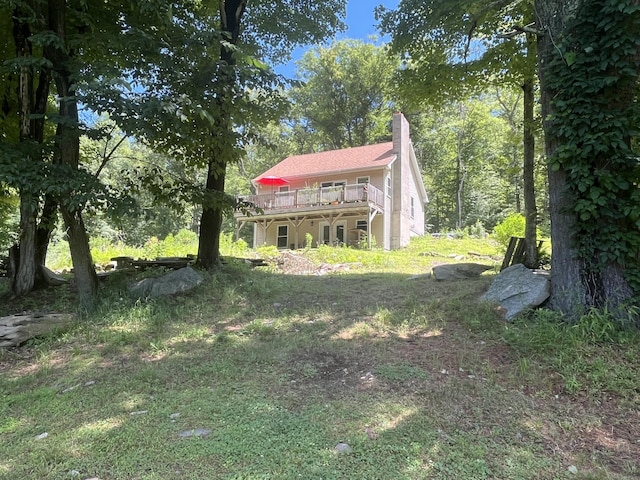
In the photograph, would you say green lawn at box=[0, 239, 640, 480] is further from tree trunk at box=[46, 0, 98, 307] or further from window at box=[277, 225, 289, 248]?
window at box=[277, 225, 289, 248]

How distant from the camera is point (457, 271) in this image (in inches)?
325

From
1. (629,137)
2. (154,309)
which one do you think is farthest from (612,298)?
(154,309)

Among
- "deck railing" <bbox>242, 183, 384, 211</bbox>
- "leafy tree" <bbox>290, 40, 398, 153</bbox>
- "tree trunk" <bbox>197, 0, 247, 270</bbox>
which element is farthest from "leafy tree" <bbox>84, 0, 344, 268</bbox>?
"leafy tree" <bbox>290, 40, 398, 153</bbox>

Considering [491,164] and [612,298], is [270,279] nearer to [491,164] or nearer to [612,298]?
[612,298]

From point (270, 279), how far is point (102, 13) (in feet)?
19.3

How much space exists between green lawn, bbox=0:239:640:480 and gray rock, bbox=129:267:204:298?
80cm

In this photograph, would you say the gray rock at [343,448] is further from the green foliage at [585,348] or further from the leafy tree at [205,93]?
the leafy tree at [205,93]

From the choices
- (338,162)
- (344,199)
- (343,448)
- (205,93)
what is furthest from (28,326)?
(338,162)

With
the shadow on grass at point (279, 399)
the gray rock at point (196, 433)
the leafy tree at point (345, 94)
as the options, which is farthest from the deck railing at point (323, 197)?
the gray rock at point (196, 433)

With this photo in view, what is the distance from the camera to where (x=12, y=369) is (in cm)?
438

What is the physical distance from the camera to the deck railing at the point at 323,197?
18.0m

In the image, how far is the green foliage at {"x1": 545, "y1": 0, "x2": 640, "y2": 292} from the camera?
13.5 ft

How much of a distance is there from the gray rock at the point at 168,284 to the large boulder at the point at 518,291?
5.02 meters

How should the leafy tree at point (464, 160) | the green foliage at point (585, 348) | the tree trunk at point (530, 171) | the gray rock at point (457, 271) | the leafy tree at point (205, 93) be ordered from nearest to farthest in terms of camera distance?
the green foliage at point (585, 348), the leafy tree at point (205, 93), the tree trunk at point (530, 171), the gray rock at point (457, 271), the leafy tree at point (464, 160)
